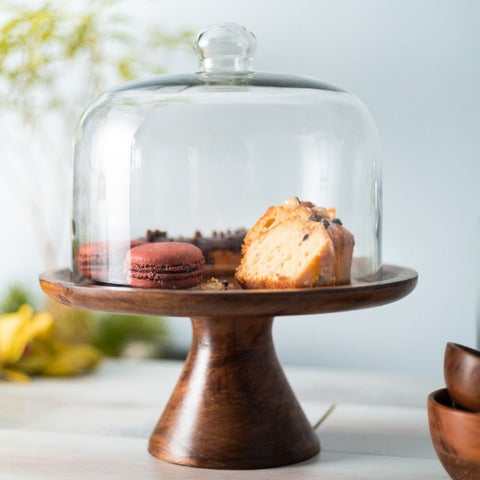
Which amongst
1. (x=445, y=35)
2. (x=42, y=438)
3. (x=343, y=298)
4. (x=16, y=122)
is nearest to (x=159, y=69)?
(x=16, y=122)

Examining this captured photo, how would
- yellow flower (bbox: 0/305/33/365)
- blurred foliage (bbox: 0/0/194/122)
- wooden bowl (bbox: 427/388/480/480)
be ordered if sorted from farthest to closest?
blurred foliage (bbox: 0/0/194/122)
yellow flower (bbox: 0/305/33/365)
wooden bowl (bbox: 427/388/480/480)

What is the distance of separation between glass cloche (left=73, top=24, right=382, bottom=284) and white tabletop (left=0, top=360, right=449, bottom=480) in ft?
0.59

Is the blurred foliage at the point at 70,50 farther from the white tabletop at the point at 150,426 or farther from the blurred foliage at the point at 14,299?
the white tabletop at the point at 150,426

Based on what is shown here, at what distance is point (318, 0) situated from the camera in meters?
1.27

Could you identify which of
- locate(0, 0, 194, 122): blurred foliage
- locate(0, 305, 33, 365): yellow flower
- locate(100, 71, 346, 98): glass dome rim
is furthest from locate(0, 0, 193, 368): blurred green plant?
locate(100, 71, 346, 98): glass dome rim

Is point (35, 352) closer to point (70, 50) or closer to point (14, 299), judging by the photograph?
point (14, 299)

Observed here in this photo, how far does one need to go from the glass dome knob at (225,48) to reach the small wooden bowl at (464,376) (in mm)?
335

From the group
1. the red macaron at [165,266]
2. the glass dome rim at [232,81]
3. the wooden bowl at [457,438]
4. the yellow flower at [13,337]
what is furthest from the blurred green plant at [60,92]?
the wooden bowl at [457,438]

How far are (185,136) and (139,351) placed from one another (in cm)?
66

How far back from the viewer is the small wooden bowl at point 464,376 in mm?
637

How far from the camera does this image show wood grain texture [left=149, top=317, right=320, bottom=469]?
753 millimetres

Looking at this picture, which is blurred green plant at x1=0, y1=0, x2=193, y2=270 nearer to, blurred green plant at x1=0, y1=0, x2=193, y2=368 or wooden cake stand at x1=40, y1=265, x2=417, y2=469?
blurred green plant at x1=0, y1=0, x2=193, y2=368

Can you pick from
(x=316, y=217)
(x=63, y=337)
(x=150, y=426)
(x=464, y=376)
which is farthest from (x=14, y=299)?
(x=464, y=376)

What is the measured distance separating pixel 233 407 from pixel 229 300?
0.55 ft
